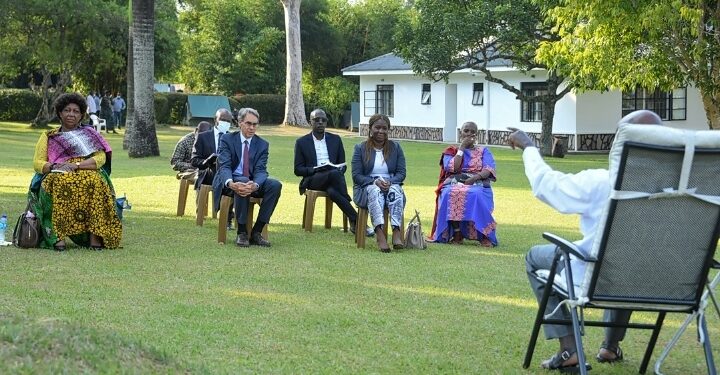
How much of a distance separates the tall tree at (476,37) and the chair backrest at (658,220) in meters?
26.5

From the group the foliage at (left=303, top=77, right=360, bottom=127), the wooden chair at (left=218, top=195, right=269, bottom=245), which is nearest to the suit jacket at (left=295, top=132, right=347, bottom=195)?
the wooden chair at (left=218, top=195, right=269, bottom=245)

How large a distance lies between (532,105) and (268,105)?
2252 centimetres

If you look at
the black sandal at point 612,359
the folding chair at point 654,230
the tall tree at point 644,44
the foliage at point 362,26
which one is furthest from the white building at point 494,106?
the folding chair at point 654,230

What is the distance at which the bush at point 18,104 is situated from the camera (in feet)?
181

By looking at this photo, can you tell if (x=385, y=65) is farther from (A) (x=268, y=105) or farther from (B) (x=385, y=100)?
(A) (x=268, y=105)

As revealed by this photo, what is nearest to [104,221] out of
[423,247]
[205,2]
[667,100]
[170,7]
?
[423,247]

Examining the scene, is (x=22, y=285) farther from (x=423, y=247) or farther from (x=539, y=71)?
(x=539, y=71)

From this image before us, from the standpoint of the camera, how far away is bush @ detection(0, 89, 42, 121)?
2176 inches

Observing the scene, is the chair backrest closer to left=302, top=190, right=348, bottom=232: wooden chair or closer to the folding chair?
the folding chair

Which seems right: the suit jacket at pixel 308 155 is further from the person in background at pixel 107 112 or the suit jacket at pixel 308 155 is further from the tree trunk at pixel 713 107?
the person in background at pixel 107 112

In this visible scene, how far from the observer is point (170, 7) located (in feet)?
183

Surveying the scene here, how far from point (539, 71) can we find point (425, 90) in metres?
8.67

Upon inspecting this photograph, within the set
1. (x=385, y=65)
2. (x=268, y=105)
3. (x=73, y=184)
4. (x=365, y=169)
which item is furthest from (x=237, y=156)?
(x=268, y=105)

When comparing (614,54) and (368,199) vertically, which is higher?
(614,54)
